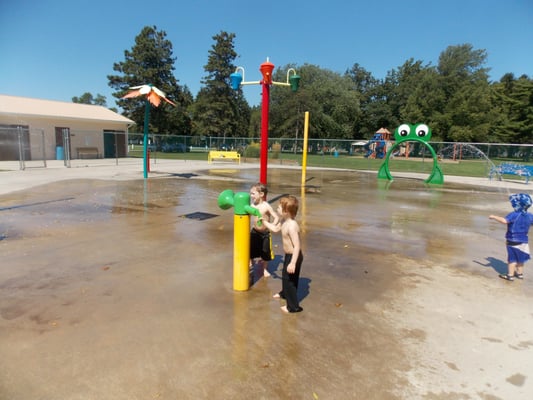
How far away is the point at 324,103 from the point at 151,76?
29.5m

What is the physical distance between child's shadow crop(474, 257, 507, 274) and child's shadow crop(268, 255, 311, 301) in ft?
9.79

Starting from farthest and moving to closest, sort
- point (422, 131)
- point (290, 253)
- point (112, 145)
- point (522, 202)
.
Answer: point (112, 145)
point (422, 131)
point (522, 202)
point (290, 253)

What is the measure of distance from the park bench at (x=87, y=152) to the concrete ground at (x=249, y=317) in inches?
894

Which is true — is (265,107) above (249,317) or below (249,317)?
above

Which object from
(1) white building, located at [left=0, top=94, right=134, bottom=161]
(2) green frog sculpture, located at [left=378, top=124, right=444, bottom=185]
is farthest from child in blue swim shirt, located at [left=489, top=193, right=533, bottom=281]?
(1) white building, located at [left=0, top=94, right=134, bottom=161]

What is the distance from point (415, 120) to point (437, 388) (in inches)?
2577

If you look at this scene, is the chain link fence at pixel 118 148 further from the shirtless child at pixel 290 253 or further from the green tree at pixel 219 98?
the shirtless child at pixel 290 253

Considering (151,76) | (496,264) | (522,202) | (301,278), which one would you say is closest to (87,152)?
(151,76)

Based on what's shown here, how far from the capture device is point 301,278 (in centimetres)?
489

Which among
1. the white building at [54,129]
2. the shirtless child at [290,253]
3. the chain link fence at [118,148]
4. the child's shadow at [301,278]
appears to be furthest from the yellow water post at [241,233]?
the white building at [54,129]

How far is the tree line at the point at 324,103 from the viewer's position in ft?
164

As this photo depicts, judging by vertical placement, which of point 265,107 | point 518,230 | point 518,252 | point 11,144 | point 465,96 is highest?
point 465,96

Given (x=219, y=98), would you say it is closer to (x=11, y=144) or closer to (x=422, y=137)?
(x=11, y=144)

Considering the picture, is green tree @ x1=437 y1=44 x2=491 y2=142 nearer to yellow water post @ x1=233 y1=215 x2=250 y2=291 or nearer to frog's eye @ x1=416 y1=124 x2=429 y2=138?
frog's eye @ x1=416 y1=124 x2=429 y2=138
